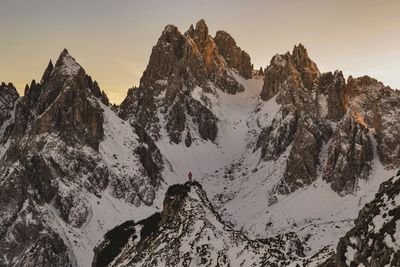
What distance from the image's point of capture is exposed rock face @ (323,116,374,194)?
17050 centimetres

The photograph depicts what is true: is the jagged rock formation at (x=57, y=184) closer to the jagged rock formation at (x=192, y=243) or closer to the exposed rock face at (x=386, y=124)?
the exposed rock face at (x=386, y=124)


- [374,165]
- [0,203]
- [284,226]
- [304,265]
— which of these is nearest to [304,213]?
[284,226]

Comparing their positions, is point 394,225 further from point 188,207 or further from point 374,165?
point 374,165

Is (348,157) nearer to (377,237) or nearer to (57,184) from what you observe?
(57,184)

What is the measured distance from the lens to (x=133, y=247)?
73.7 m

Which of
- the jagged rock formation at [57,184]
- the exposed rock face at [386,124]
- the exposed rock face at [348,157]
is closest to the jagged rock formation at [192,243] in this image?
the jagged rock formation at [57,184]

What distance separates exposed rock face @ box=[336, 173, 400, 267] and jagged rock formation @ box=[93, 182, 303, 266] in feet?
55.9

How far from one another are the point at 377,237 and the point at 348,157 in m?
150

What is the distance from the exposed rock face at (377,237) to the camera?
2666cm

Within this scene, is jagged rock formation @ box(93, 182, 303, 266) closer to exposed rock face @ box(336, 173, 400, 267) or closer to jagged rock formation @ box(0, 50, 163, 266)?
exposed rock face @ box(336, 173, 400, 267)

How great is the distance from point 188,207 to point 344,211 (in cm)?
9514

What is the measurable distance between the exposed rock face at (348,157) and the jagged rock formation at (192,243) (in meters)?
98.7

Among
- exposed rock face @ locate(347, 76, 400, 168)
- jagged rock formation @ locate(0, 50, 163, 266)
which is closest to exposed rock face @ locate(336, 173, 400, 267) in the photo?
jagged rock formation @ locate(0, 50, 163, 266)

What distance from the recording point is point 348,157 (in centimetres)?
17400
